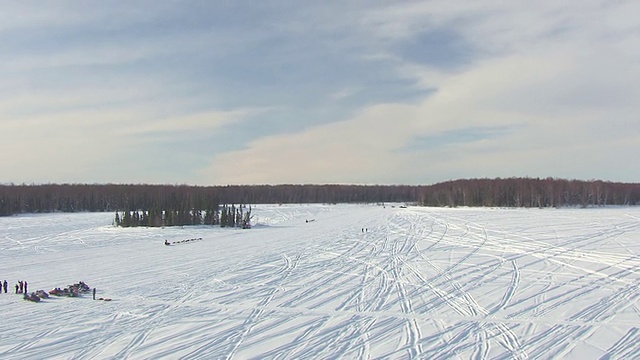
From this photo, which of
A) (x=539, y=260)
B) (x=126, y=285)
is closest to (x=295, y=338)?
(x=126, y=285)

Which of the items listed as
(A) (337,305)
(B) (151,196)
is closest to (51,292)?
(A) (337,305)

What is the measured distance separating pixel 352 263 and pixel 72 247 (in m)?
25.5

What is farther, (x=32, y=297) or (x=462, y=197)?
(x=462, y=197)

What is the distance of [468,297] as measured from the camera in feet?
57.5

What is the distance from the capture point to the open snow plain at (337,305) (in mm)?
11938

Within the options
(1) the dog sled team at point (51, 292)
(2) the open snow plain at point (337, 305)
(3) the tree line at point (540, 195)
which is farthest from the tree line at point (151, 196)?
(3) the tree line at point (540, 195)

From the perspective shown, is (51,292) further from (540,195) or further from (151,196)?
(540,195)

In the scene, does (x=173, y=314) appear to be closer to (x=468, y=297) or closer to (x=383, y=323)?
(x=383, y=323)

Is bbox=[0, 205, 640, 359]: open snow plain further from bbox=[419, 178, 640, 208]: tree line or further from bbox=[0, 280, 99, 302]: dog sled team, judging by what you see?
bbox=[419, 178, 640, 208]: tree line

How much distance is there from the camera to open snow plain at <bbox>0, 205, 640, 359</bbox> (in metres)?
11.9

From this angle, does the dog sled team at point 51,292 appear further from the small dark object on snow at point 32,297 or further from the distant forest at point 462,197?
the distant forest at point 462,197

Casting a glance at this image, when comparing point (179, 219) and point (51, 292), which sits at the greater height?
point (179, 219)

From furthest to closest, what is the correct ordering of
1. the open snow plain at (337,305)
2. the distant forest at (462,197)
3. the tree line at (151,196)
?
1. the distant forest at (462,197)
2. the tree line at (151,196)
3. the open snow plain at (337,305)

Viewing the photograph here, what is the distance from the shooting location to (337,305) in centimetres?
1634
